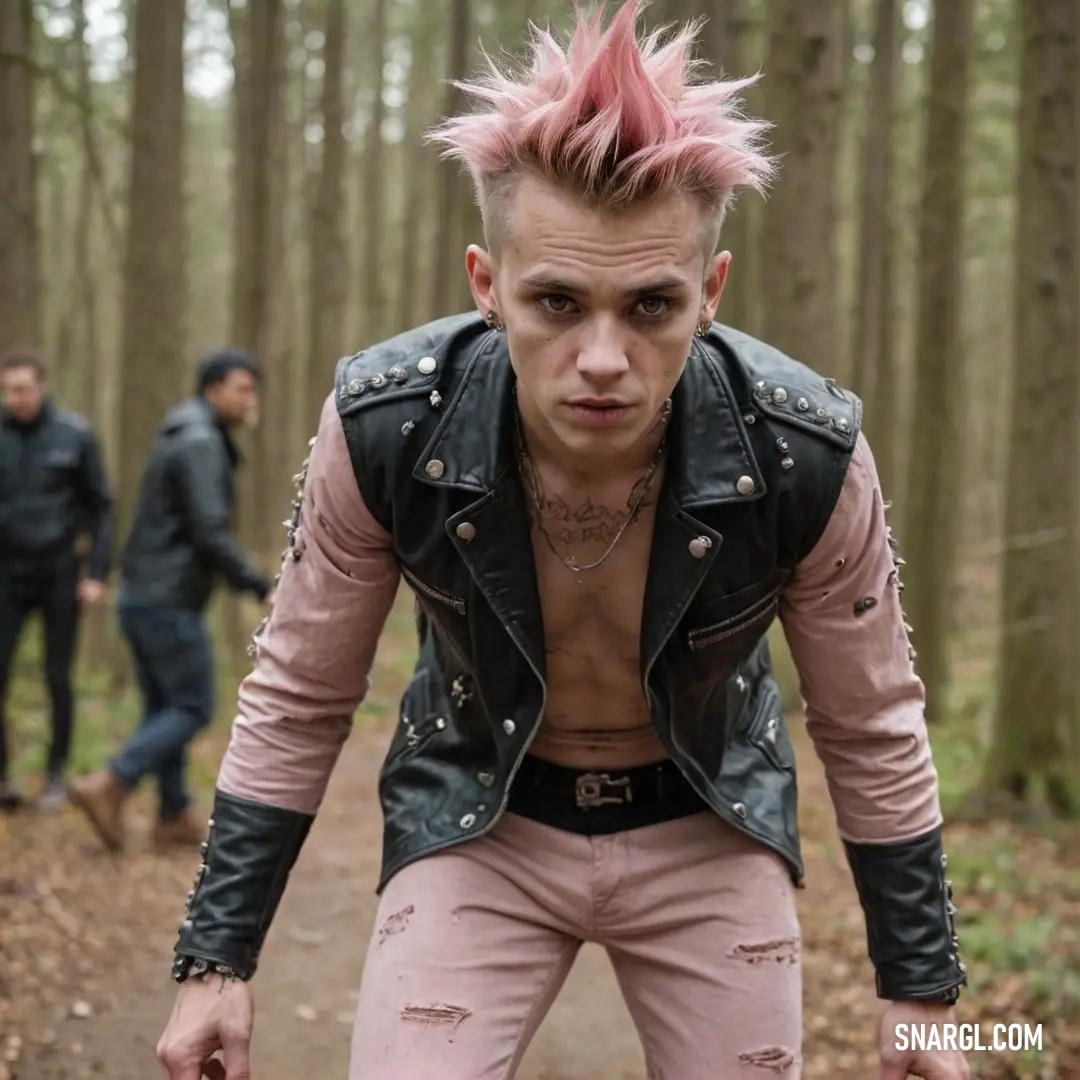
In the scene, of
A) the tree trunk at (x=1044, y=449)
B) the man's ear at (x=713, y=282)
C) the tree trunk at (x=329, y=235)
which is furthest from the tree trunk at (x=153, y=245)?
the man's ear at (x=713, y=282)

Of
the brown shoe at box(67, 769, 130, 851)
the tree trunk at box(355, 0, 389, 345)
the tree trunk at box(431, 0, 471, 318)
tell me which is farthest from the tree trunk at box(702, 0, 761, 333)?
the tree trunk at box(355, 0, 389, 345)

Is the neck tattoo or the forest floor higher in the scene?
the neck tattoo

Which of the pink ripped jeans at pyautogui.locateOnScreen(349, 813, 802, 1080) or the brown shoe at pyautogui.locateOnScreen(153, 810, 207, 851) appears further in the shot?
the brown shoe at pyautogui.locateOnScreen(153, 810, 207, 851)

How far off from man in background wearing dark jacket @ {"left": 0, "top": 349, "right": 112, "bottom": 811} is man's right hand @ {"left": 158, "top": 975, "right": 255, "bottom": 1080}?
5300mm

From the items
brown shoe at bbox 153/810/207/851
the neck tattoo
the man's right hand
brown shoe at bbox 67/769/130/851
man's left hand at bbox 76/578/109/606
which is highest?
the neck tattoo

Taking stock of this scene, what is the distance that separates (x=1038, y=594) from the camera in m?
6.86

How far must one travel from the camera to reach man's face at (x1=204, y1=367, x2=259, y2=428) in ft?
21.2

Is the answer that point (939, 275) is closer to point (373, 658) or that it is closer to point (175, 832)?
point (175, 832)

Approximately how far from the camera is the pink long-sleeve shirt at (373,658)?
7.65 feet

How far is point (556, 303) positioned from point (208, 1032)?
4.57ft

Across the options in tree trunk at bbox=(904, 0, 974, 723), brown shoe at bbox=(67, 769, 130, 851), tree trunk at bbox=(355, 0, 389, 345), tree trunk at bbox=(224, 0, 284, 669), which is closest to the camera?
brown shoe at bbox=(67, 769, 130, 851)

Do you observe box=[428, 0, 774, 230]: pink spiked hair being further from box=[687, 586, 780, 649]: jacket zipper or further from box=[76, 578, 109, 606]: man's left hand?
box=[76, 578, 109, 606]: man's left hand

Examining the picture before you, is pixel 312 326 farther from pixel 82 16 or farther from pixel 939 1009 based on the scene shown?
pixel 939 1009

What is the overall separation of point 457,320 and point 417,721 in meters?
0.83
